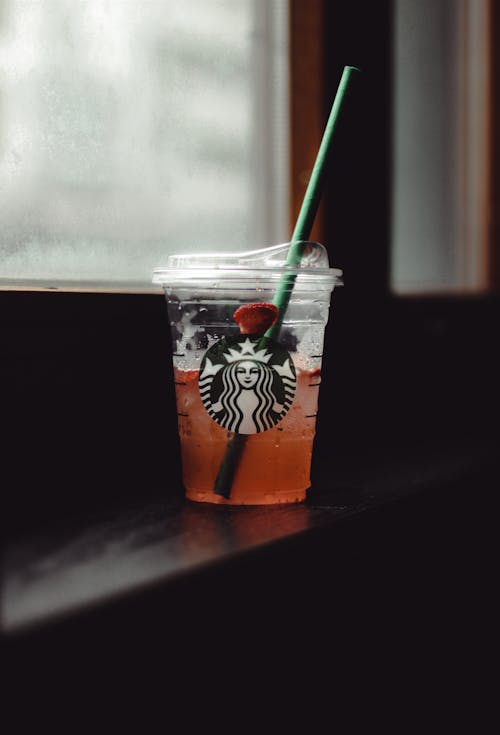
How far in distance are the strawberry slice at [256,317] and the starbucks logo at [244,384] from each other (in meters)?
0.01

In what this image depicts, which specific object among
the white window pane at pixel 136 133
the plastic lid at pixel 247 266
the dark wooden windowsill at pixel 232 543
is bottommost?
the dark wooden windowsill at pixel 232 543

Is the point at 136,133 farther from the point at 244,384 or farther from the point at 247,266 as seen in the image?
the point at 244,384

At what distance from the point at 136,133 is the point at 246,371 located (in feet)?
1.38

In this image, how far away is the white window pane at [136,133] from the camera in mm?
1089

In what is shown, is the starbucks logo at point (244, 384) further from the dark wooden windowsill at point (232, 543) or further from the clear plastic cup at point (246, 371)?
the dark wooden windowsill at point (232, 543)

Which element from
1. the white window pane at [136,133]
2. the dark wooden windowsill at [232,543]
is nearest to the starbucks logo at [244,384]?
the dark wooden windowsill at [232,543]

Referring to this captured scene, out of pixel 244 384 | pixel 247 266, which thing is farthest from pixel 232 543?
pixel 247 266

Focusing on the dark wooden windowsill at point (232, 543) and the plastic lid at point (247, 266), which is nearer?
the dark wooden windowsill at point (232, 543)

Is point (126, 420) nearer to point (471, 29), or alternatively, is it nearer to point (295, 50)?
point (295, 50)

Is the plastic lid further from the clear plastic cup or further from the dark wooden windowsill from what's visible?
the dark wooden windowsill

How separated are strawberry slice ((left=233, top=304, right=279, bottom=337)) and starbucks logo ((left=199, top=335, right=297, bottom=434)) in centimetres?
1

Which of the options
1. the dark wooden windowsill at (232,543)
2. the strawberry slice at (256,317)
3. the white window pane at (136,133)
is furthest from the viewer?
the white window pane at (136,133)

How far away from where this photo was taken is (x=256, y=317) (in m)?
0.97

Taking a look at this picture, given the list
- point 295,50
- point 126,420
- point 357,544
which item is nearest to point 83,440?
point 126,420
